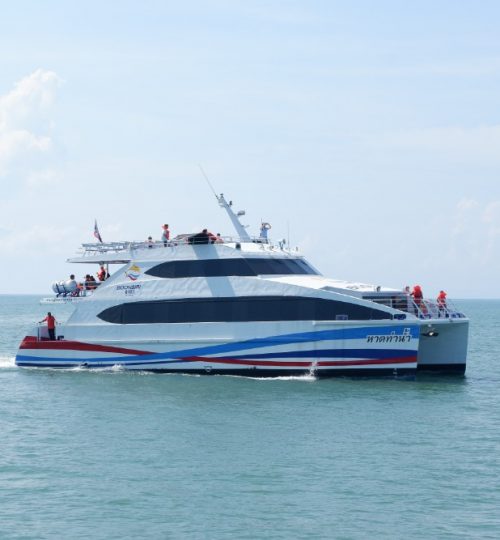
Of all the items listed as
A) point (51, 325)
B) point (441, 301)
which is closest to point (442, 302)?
point (441, 301)

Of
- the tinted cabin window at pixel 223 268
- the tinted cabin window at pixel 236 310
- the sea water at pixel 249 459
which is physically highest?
the tinted cabin window at pixel 223 268

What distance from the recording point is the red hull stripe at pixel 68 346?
28256mm

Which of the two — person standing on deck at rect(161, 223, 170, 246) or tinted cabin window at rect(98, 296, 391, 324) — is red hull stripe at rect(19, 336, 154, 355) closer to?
tinted cabin window at rect(98, 296, 391, 324)

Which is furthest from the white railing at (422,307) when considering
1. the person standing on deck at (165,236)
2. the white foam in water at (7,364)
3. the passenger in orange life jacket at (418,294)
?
the white foam in water at (7,364)

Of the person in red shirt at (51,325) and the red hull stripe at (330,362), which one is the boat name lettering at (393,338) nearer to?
the red hull stripe at (330,362)

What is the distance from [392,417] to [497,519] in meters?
7.48

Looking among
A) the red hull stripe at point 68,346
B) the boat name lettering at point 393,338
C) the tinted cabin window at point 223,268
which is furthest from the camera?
the red hull stripe at point 68,346

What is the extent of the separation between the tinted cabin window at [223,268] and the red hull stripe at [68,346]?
2646 millimetres

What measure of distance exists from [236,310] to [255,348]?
1287 mm

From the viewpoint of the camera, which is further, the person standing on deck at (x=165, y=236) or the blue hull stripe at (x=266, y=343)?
the person standing on deck at (x=165, y=236)

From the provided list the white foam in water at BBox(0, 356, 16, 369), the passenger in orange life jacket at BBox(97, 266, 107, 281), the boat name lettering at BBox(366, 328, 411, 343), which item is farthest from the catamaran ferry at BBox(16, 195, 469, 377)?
the white foam in water at BBox(0, 356, 16, 369)

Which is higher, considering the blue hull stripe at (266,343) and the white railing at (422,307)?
the white railing at (422,307)

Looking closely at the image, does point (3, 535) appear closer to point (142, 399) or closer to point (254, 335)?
point (142, 399)

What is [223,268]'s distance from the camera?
89.2 ft
